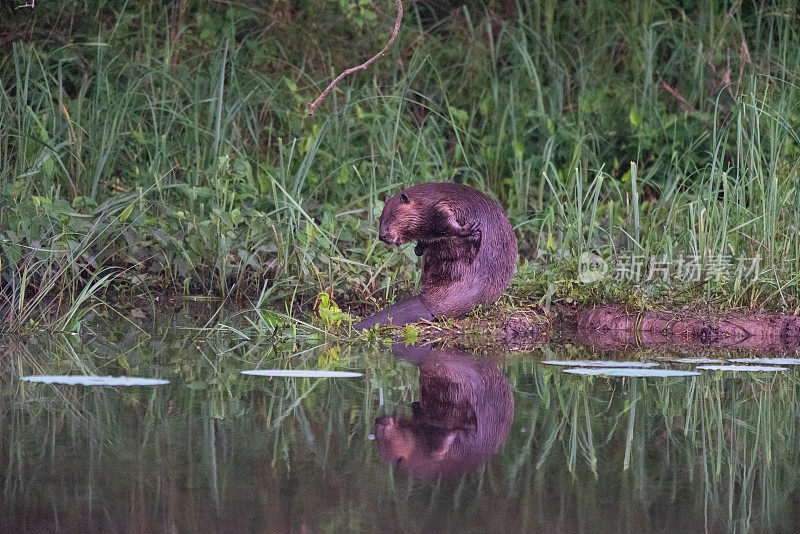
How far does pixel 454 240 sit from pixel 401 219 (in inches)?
10.3

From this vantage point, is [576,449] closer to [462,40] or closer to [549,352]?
[549,352]

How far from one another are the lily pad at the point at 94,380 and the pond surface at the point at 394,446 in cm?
6

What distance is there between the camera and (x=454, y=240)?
17.1 feet

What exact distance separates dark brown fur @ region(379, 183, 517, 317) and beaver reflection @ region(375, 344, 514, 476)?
2.75 ft

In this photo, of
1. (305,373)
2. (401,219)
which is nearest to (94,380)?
(305,373)

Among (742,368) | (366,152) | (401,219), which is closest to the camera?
Answer: (742,368)

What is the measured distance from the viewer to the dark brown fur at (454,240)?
5.15 metres

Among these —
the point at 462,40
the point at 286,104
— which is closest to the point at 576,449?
the point at 286,104

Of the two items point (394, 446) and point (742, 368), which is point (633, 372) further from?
point (394, 446)

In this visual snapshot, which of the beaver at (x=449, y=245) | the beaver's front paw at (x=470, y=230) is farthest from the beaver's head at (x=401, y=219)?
the beaver's front paw at (x=470, y=230)

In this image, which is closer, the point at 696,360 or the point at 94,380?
the point at 94,380

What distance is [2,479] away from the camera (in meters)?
2.69

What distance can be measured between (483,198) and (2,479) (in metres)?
3.00

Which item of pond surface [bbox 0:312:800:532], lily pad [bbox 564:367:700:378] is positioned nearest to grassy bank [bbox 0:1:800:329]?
lily pad [bbox 564:367:700:378]
